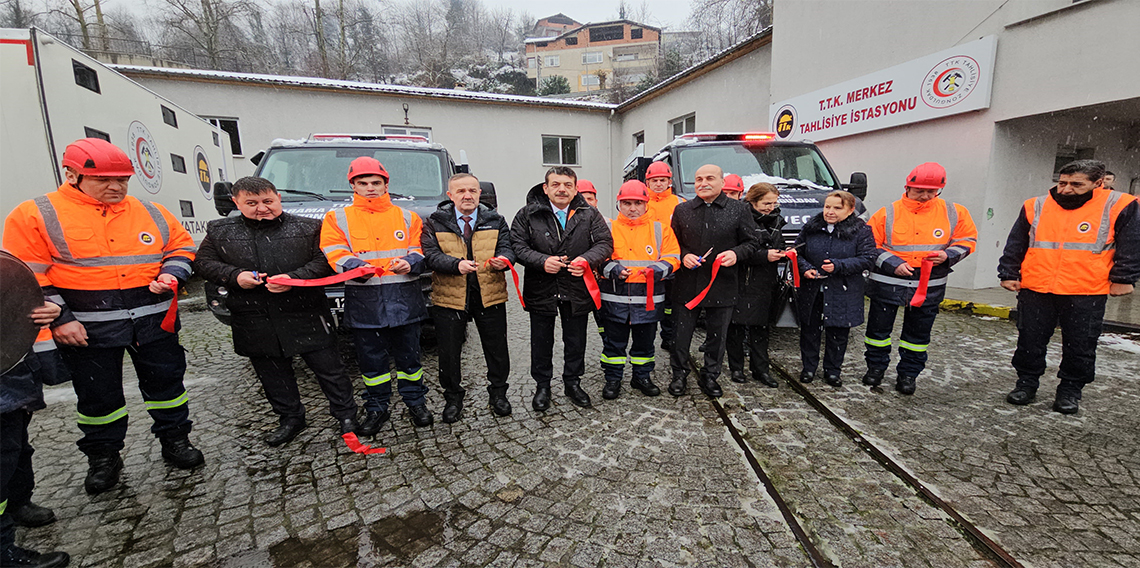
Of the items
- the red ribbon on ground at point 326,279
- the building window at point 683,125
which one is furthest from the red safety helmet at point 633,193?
the building window at point 683,125

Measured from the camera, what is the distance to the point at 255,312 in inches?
122

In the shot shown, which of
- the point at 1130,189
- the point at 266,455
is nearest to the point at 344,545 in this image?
the point at 266,455

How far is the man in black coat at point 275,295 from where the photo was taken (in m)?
2.99

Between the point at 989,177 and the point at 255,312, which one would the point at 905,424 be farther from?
the point at 989,177

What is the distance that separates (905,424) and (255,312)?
15.0 ft

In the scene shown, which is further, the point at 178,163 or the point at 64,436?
the point at 178,163

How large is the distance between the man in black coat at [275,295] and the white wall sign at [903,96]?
9.41 m

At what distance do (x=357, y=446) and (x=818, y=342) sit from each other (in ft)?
12.6

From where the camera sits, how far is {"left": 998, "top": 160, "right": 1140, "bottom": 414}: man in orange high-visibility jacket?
3316mm

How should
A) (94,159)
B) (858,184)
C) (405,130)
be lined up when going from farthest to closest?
(405,130), (858,184), (94,159)

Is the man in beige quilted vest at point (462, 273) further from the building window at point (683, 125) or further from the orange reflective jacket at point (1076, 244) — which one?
the building window at point (683, 125)

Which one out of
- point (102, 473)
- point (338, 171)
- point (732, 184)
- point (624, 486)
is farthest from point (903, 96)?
point (102, 473)

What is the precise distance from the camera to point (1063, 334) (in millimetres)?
3586

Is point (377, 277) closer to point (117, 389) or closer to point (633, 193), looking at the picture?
point (117, 389)
